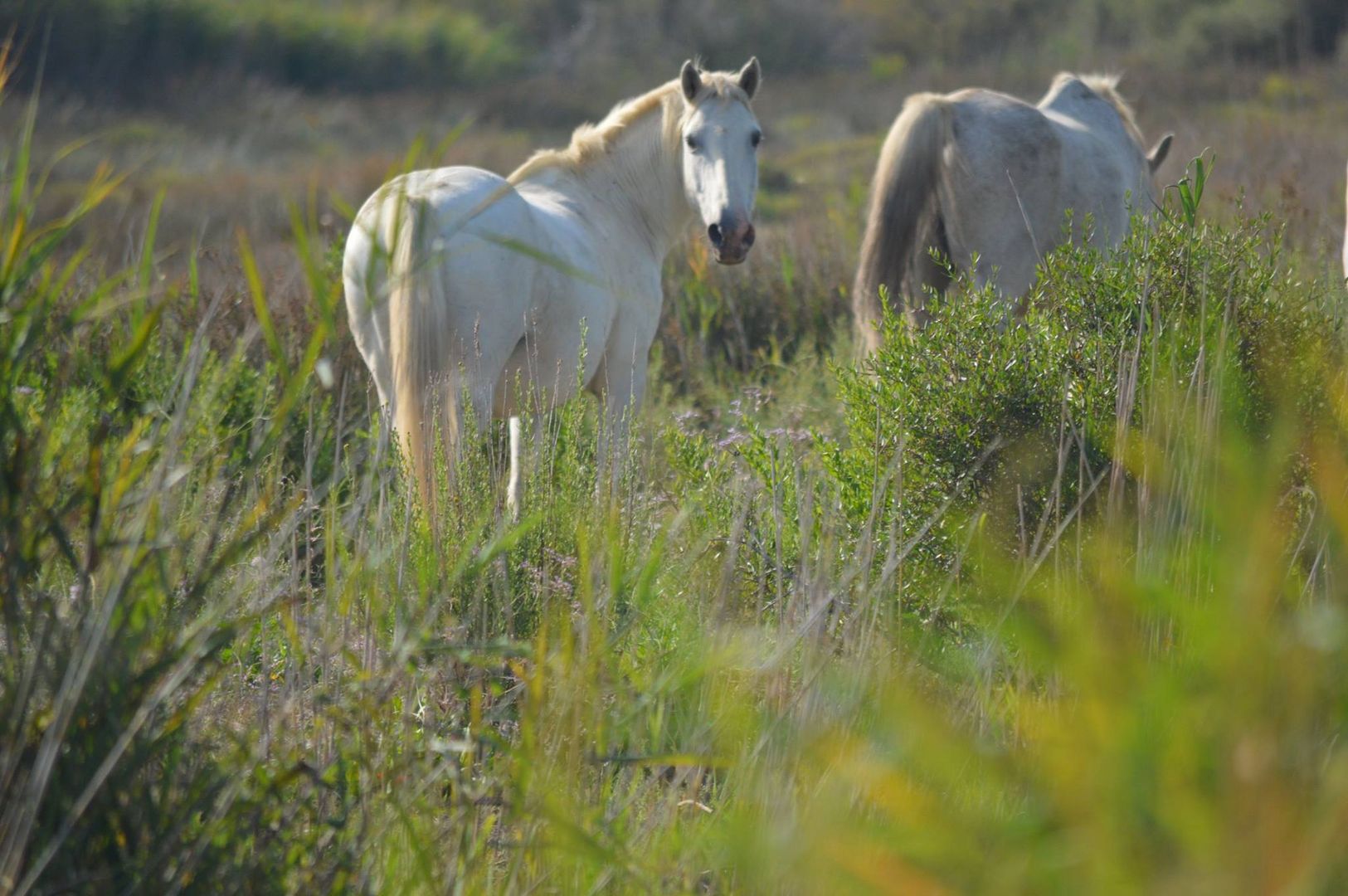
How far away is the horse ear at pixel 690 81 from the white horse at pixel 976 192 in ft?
2.61

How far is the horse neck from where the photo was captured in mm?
5273

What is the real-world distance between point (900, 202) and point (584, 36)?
3454 cm

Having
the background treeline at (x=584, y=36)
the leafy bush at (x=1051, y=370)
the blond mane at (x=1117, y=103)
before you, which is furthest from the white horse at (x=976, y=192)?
the background treeline at (x=584, y=36)

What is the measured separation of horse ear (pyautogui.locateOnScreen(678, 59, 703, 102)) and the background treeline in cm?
1771

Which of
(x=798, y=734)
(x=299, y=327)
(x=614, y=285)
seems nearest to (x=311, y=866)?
(x=798, y=734)

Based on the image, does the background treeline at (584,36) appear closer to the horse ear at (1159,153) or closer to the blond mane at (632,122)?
the horse ear at (1159,153)

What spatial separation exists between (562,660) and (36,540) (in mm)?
667

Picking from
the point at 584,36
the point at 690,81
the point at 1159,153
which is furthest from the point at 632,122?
the point at 584,36

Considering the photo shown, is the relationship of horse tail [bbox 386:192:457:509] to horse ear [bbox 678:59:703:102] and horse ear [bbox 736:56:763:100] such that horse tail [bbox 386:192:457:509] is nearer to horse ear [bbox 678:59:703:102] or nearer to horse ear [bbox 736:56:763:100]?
horse ear [bbox 678:59:703:102]

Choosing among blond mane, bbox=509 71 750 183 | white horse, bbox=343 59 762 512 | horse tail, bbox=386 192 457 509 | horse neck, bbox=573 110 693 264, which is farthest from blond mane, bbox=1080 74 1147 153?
horse tail, bbox=386 192 457 509

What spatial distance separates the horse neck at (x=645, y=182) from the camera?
527cm

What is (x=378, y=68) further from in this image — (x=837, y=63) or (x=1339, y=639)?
(x=1339, y=639)

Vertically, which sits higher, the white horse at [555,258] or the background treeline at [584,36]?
the background treeline at [584,36]

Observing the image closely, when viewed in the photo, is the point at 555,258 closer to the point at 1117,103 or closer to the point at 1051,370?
the point at 1051,370
